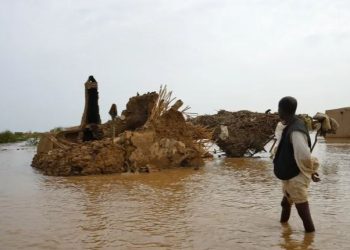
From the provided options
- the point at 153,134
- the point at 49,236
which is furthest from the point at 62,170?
the point at 49,236

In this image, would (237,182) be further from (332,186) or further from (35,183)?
(35,183)

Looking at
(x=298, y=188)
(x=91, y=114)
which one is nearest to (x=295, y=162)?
(x=298, y=188)

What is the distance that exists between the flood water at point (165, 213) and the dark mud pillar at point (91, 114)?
3.61 m

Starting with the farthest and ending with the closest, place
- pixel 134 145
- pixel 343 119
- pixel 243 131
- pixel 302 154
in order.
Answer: pixel 343 119
pixel 243 131
pixel 134 145
pixel 302 154

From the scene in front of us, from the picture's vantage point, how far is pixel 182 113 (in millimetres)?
13547

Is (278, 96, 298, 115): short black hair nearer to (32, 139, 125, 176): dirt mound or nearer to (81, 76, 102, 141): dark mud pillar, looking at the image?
(32, 139, 125, 176): dirt mound

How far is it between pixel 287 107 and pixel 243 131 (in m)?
10.9

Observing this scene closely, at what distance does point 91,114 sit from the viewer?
563 inches

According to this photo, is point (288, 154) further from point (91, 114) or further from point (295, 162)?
point (91, 114)

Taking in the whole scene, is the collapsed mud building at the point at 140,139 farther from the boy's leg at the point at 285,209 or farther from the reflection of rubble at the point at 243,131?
the boy's leg at the point at 285,209

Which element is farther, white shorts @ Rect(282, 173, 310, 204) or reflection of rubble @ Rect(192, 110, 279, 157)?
reflection of rubble @ Rect(192, 110, 279, 157)

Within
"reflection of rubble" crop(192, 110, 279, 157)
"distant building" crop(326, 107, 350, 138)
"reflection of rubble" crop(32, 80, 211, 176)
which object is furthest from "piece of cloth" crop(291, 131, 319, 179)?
"distant building" crop(326, 107, 350, 138)

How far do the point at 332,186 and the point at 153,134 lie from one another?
538 cm

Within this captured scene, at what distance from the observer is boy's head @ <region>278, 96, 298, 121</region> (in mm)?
5586
